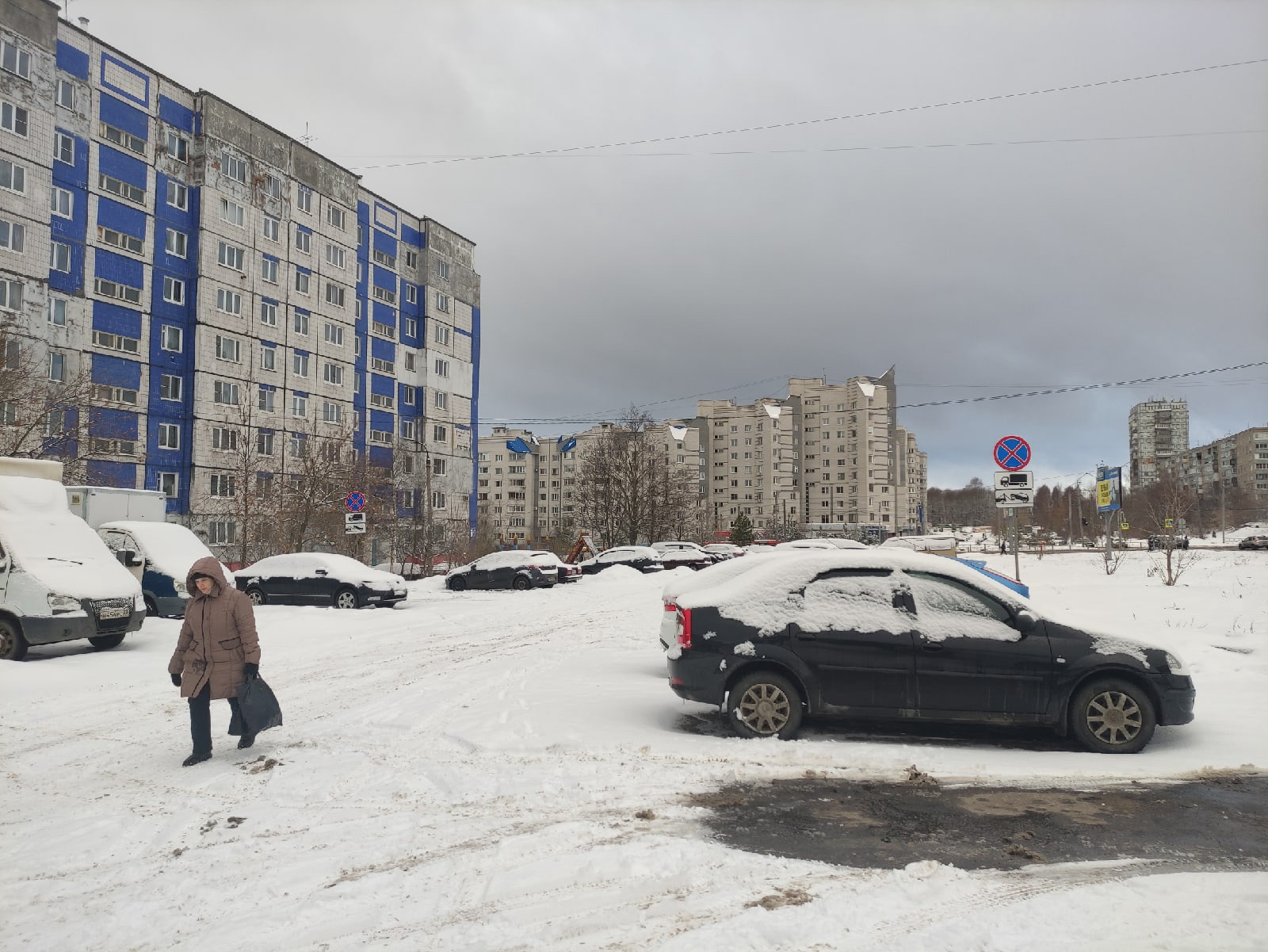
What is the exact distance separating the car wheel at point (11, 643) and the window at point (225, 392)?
35.8 meters

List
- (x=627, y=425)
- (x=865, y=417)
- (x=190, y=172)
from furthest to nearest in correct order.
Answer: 1. (x=865, y=417)
2. (x=627, y=425)
3. (x=190, y=172)

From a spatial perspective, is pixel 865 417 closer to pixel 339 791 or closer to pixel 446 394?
pixel 446 394

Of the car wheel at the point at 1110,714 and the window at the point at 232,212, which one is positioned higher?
the window at the point at 232,212

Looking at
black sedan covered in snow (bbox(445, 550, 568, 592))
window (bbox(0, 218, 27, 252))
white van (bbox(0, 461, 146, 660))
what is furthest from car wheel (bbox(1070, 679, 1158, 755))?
window (bbox(0, 218, 27, 252))

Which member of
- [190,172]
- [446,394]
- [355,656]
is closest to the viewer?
[355,656]

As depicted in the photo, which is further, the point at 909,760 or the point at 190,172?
the point at 190,172

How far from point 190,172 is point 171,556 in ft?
114

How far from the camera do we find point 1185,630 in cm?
1298

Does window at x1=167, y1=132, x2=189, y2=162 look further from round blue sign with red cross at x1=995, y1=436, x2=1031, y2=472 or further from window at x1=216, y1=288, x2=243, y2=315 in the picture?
round blue sign with red cross at x1=995, y1=436, x2=1031, y2=472

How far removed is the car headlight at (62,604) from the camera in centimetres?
1160

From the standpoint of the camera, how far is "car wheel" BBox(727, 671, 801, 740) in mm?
7242

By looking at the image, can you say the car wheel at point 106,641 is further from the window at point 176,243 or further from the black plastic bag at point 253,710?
the window at point 176,243

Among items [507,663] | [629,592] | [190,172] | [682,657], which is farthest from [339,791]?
[190,172]

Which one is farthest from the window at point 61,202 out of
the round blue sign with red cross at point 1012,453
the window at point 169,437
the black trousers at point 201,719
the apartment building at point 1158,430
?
the apartment building at point 1158,430
